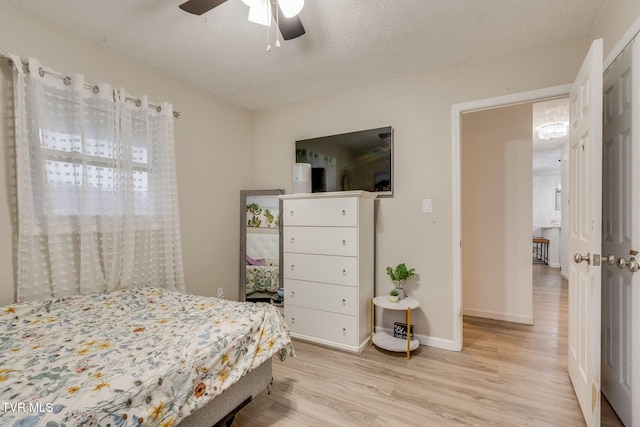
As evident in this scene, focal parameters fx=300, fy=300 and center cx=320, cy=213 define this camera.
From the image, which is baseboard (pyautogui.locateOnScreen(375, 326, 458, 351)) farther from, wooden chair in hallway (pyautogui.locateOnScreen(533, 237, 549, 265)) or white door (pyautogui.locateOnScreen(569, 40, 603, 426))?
wooden chair in hallway (pyautogui.locateOnScreen(533, 237, 549, 265))

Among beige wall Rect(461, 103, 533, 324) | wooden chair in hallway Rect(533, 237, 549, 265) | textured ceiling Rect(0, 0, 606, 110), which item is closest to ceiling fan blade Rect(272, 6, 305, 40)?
textured ceiling Rect(0, 0, 606, 110)

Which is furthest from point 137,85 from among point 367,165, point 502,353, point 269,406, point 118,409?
point 502,353

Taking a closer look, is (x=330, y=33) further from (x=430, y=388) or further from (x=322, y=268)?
(x=430, y=388)

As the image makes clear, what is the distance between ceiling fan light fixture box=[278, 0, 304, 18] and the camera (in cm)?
146

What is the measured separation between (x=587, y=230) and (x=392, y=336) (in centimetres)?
171

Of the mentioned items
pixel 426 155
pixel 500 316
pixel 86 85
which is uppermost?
pixel 86 85

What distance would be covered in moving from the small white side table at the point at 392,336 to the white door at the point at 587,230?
3.41 ft

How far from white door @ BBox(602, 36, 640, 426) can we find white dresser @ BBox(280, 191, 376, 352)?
158cm

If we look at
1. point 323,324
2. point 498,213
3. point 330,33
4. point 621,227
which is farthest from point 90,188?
point 498,213

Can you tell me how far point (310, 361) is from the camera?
7.98ft

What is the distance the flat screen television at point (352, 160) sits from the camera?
2822 mm

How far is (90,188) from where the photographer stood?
2086 mm

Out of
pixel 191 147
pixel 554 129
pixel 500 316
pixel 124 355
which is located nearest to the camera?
pixel 124 355

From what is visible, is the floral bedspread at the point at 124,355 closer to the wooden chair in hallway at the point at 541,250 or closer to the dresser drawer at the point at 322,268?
the dresser drawer at the point at 322,268
